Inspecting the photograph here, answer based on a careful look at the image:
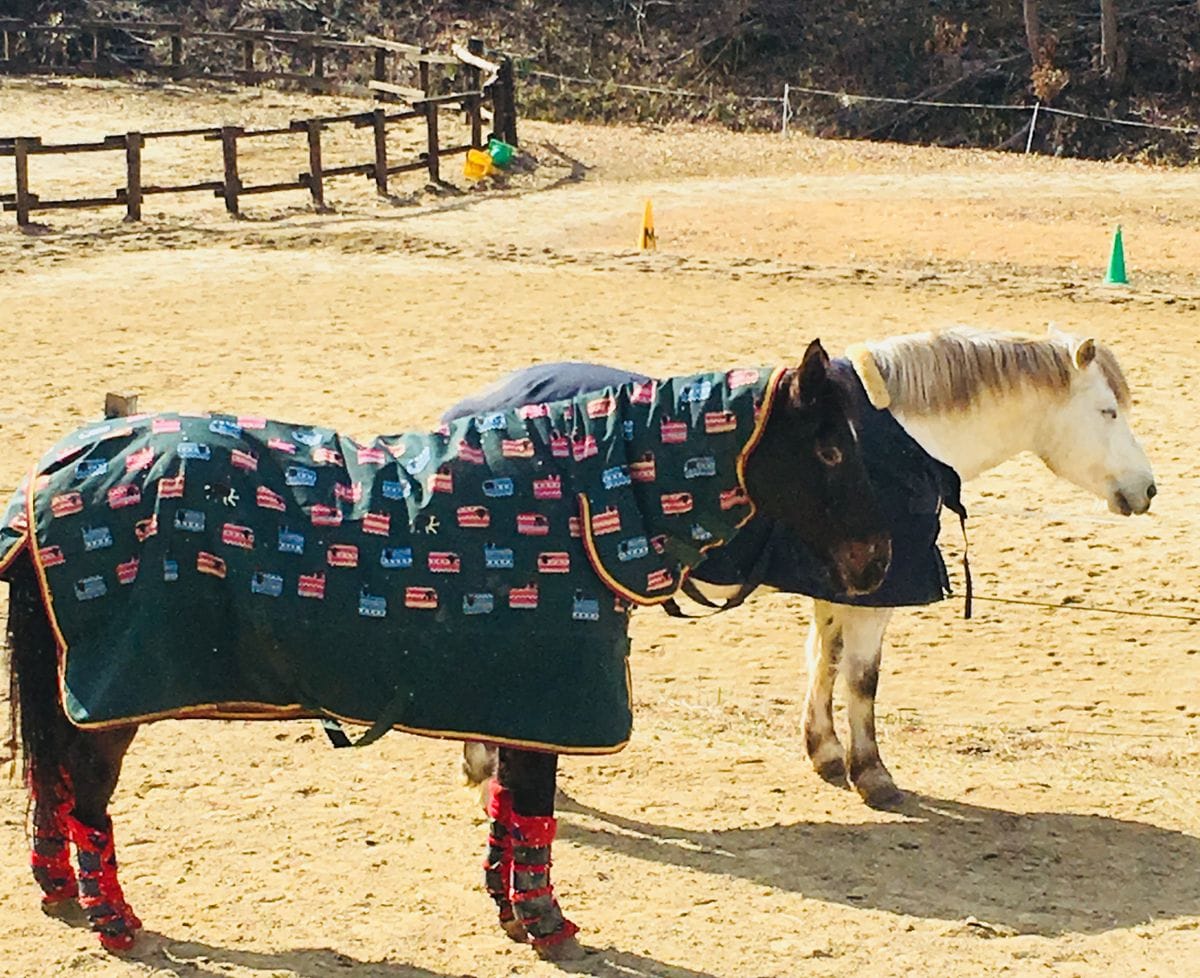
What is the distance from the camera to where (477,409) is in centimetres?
619

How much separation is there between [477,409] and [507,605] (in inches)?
63.4

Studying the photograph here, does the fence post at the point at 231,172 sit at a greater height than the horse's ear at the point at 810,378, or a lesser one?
lesser

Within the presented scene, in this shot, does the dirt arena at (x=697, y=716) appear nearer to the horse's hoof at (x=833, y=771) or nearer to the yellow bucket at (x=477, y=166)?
the horse's hoof at (x=833, y=771)

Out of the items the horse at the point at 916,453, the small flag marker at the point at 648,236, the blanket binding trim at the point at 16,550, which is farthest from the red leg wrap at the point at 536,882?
the small flag marker at the point at 648,236

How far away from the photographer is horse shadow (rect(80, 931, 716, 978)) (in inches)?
189

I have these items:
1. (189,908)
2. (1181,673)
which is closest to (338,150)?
(1181,673)

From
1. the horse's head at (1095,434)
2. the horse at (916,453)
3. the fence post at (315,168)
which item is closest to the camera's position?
the horse at (916,453)

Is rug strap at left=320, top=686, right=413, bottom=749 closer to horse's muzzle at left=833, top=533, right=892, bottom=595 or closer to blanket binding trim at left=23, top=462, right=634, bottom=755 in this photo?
blanket binding trim at left=23, top=462, right=634, bottom=755

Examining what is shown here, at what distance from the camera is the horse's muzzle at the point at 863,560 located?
4871mm

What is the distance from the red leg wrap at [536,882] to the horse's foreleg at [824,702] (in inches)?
71.1

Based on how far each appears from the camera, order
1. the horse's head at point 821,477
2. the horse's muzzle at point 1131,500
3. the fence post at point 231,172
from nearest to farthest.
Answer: the horse's head at point 821,477, the horse's muzzle at point 1131,500, the fence post at point 231,172

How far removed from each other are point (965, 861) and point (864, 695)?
0.81 m

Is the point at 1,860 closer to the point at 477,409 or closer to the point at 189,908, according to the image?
the point at 189,908

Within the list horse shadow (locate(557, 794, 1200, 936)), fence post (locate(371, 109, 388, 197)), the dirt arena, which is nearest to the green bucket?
fence post (locate(371, 109, 388, 197))
